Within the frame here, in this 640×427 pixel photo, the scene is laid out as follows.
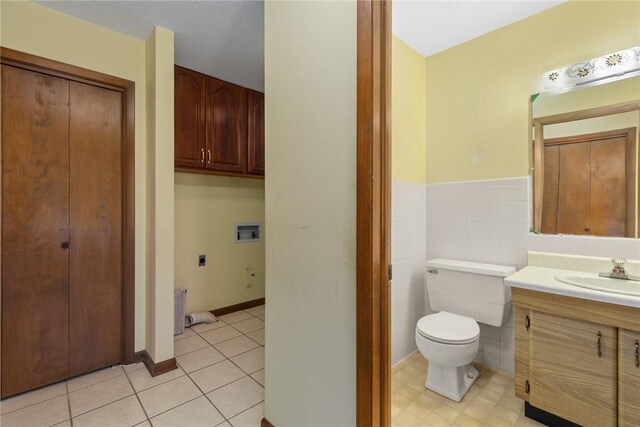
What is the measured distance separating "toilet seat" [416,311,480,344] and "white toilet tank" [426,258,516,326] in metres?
0.10

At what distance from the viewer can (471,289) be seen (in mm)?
1967

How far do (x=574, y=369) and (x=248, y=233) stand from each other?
289 cm

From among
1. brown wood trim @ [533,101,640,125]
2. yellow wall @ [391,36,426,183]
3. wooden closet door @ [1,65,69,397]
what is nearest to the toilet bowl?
yellow wall @ [391,36,426,183]

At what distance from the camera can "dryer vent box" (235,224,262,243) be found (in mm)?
3211

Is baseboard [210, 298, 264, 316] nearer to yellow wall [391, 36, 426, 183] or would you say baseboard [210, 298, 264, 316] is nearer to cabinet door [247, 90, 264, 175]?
cabinet door [247, 90, 264, 175]

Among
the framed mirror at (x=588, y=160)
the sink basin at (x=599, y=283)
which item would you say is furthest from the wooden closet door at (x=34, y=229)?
the framed mirror at (x=588, y=160)

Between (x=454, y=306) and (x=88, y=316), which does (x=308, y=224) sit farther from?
(x=88, y=316)

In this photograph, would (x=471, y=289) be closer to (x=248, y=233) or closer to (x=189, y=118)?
(x=248, y=233)

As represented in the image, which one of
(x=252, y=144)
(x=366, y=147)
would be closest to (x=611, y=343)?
(x=366, y=147)

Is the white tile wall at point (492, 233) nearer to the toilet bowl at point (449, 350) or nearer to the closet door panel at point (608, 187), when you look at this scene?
the closet door panel at point (608, 187)

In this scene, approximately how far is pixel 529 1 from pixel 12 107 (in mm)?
3270

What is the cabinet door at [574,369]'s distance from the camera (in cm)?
131

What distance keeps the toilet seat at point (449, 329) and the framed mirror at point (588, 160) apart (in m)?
0.80

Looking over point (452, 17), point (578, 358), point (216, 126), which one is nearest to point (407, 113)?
point (452, 17)
